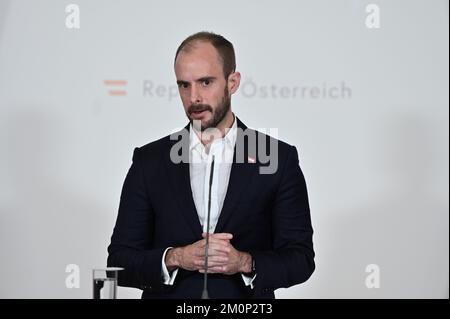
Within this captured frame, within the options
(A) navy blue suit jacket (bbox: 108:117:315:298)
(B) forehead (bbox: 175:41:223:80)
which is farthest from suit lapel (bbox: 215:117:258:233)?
(B) forehead (bbox: 175:41:223:80)

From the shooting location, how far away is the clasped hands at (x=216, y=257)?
277cm

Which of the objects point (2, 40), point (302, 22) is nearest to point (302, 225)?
point (302, 22)

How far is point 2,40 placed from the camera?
12.6ft

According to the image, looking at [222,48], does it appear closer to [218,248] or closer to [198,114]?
[198,114]

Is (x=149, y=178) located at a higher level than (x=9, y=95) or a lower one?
lower

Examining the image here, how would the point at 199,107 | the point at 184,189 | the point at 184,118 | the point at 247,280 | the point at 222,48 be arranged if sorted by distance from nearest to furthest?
1. the point at 247,280
2. the point at 184,189
3. the point at 199,107
4. the point at 222,48
5. the point at 184,118

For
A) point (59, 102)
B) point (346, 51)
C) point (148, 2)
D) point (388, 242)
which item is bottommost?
point (388, 242)

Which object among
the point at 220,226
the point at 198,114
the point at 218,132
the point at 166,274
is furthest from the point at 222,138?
the point at 166,274

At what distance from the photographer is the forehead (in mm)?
3213

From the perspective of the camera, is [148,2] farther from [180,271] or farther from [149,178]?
[180,271]

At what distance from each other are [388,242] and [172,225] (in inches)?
55.3

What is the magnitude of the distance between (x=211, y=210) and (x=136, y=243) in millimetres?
326

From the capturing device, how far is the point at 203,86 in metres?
3.20

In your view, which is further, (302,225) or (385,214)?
(385,214)
